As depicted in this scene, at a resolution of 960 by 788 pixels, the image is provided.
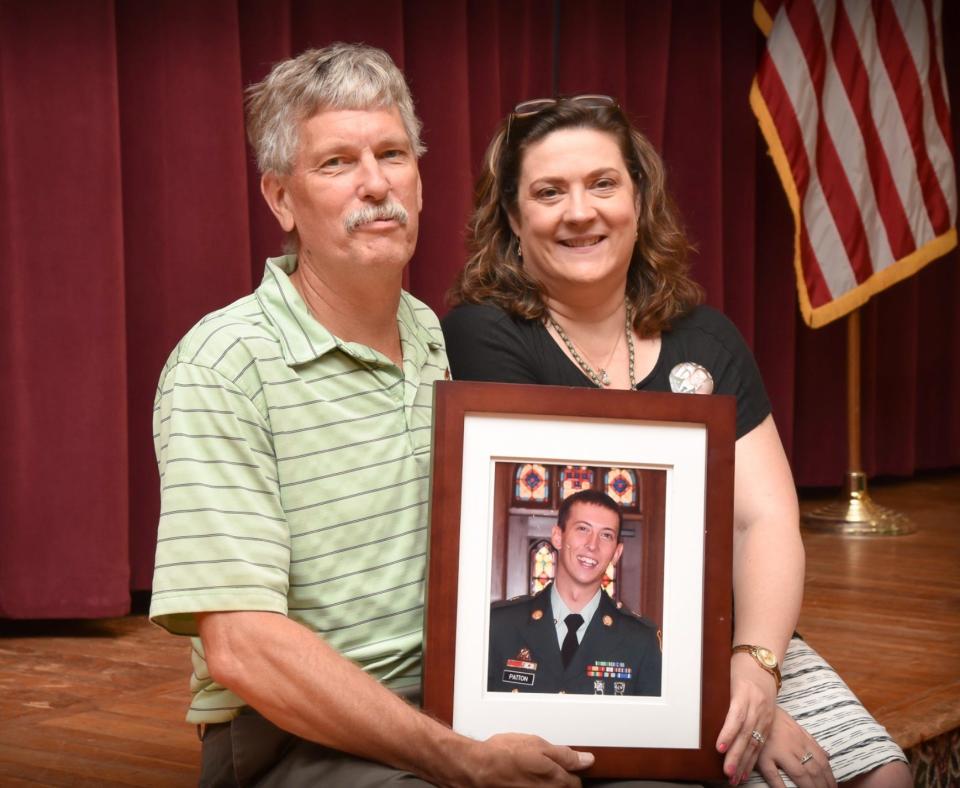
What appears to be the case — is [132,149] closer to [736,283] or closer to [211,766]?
[211,766]

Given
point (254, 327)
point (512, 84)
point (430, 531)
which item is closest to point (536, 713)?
point (430, 531)

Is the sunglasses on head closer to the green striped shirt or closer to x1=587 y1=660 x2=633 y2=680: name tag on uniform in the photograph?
the green striped shirt

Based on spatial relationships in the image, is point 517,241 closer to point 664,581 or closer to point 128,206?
point 664,581

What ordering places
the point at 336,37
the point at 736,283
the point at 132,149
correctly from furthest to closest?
the point at 736,283, the point at 336,37, the point at 132,149

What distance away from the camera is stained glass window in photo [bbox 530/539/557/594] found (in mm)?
1431

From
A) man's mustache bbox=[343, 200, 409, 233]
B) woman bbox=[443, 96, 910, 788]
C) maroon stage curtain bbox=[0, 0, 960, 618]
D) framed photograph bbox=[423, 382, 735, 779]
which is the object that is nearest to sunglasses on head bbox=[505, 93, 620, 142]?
woman bbox=[443, 96, 910, 788]

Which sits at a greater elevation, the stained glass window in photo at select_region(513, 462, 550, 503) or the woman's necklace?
the woman's necklace

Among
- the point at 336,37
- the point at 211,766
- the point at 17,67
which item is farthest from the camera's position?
the point at 336,37

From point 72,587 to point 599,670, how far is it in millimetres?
1959

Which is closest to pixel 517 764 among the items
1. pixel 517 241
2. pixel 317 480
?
pixel 317 480

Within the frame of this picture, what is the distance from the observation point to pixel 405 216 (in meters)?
1.55

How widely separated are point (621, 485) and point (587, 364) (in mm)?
464

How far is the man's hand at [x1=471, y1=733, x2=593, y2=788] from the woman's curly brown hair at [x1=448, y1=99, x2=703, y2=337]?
0.71 meters

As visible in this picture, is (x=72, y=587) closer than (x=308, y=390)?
No
